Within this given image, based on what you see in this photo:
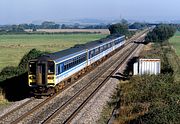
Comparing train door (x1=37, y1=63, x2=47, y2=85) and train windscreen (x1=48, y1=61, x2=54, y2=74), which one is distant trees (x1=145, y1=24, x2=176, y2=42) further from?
train door (x1=37, y1=63, x2=47, y2=85)

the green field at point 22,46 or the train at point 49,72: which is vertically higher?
the train at point 49,72

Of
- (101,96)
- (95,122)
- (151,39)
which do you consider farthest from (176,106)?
(151,39)

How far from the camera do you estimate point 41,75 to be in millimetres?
25688

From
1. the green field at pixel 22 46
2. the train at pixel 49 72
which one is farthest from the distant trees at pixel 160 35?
the train at pixel 49 72

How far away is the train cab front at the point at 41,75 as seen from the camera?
2562cm

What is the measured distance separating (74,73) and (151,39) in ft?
265

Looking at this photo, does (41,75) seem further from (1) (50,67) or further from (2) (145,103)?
(2) (145,103)


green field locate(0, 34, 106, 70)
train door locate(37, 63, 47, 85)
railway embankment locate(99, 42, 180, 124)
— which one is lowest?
green field locate(0, 34, 106, 70)

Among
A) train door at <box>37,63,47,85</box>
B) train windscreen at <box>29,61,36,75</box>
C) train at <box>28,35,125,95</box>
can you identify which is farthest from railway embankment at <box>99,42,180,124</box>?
train windscreen at <box>29,61,36,75</box>

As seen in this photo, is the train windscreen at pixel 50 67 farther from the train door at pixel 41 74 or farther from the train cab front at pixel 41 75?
the train door at pixel 41 74

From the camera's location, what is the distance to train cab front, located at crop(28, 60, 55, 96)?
84.1 ft

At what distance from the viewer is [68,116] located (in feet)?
68.5

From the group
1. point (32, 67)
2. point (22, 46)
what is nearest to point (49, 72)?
point (32, 67)

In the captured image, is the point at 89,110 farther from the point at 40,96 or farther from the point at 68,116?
the point at 40,96
